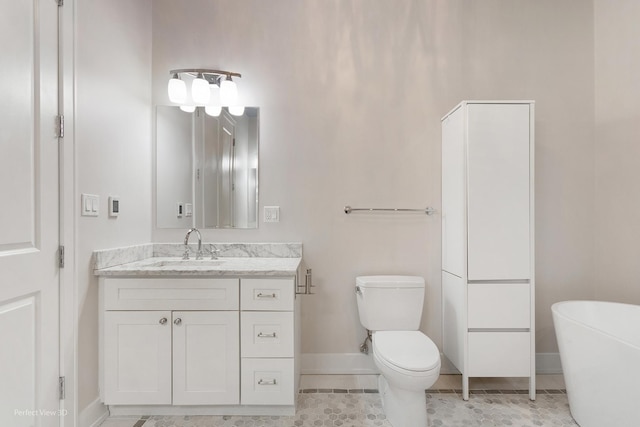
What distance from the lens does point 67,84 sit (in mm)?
1456

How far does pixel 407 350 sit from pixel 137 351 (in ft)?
4.81

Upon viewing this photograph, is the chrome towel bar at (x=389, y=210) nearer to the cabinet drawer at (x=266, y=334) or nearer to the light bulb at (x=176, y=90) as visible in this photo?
the cabinet drawer at (x=266, y=334)

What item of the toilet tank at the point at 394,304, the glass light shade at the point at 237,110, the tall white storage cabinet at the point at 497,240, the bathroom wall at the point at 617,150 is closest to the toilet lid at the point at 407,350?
the toilet tank at the point at 394,304

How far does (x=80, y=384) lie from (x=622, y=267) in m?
3.38

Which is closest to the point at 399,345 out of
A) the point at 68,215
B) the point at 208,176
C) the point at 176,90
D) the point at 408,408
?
the point at 408,408

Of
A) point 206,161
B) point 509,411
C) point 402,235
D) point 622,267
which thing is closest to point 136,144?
point 206,161

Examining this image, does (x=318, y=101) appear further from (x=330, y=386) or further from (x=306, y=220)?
(x=330, y=386)

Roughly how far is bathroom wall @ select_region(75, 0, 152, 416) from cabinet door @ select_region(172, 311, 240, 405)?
1.47ft

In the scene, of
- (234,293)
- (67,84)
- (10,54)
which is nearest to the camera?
(10,54)

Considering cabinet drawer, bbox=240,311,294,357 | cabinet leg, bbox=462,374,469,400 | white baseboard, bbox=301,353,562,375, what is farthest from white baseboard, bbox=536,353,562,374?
cabinet drawer, bbox=240,311,294,357

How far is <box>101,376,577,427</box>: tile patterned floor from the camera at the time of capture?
1.65 metres

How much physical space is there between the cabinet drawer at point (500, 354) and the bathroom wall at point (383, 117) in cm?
37

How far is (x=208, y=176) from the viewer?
2188 mm

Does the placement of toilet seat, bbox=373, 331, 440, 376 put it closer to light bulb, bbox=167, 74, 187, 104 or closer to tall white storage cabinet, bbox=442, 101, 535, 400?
tall white storage cabinet, bbox=442, 101, 535, 400
